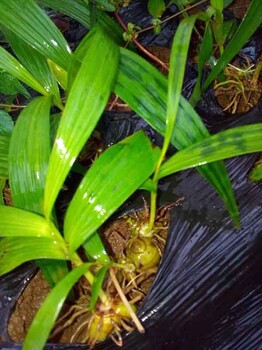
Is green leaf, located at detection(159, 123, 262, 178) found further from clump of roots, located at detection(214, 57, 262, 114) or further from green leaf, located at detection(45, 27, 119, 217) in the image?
clump of roots, located at detection(214, 57, 262, 114)

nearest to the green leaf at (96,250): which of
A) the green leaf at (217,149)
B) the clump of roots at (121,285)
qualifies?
the clump of roots at (121,285)

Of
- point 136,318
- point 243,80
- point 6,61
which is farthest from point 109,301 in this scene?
point 243,80

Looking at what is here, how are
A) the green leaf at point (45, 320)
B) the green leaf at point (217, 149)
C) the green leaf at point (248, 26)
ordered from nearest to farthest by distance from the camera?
the green leaf at point (45, 320) < the green leaf at point (217, 149) < the green leaf at point (248, 26)

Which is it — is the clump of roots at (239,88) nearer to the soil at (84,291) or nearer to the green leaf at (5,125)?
the soil at (84,291)

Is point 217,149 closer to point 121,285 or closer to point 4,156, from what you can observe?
point 121,285

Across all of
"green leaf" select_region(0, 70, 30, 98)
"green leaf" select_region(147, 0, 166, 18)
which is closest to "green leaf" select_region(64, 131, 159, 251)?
"green leaf" select_region(0, 70, 30, 98)
